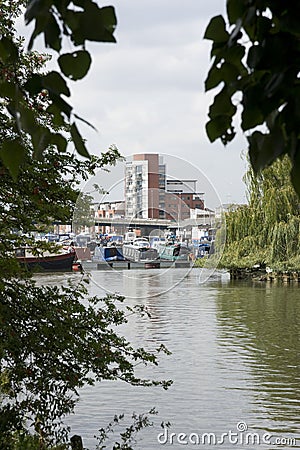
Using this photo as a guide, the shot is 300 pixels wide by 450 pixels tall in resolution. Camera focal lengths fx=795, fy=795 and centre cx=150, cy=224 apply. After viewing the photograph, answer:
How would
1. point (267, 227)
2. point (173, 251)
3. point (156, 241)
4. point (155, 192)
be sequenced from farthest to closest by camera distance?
point (173, 251)
point (267, 227)
point (156, 241)
point (155, 192)

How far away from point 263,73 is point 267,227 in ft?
83.3

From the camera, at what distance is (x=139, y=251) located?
1034 inches

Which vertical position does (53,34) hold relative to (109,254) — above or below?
above

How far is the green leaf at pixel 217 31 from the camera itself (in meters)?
0.87

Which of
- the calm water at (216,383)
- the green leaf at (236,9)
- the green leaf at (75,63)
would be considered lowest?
the calm water at (216,383)

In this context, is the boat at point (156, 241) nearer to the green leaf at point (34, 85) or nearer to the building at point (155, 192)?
the building at point (155, 192)

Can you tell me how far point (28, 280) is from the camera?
4125 mm

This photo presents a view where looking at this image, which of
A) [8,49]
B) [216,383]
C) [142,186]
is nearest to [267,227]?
[142,186]

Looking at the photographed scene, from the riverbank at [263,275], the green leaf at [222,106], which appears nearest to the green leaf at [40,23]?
the green leaf at [222,106]

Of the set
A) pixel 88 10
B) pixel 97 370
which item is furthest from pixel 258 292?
pixel 88 10

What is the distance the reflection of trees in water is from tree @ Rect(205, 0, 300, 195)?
640cm

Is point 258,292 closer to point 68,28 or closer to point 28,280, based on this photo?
point 28,280

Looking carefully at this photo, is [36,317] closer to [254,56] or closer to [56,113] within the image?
[56,113]

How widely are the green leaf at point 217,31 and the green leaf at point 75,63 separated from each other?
134 mm
